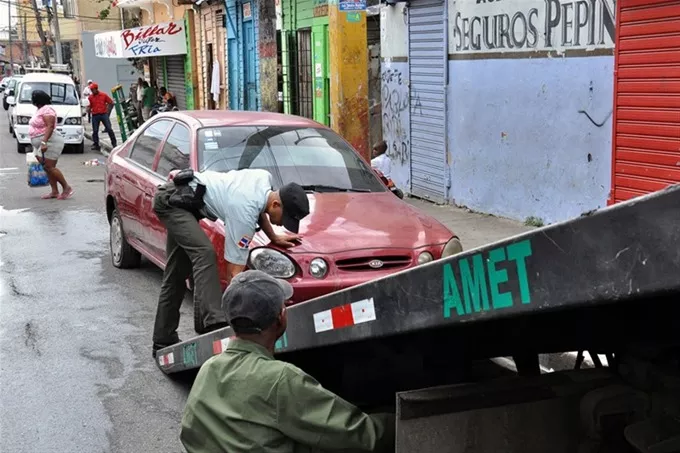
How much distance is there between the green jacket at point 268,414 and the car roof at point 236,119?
494 cm

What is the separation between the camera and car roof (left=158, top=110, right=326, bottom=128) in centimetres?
732

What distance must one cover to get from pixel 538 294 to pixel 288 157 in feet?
18.0

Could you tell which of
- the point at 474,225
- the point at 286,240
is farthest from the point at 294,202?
the point at 474,225

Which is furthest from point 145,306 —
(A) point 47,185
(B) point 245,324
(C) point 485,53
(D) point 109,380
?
(A) point 47,185

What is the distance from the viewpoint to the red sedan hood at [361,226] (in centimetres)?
569

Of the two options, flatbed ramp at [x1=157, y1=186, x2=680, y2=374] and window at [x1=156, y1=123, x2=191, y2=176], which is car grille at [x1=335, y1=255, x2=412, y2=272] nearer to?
window at [x1=156, y1=123, x2=191, y2=176]

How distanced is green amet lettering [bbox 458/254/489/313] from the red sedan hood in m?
3.71

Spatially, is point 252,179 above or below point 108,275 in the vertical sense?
above

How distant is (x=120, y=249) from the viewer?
859cm

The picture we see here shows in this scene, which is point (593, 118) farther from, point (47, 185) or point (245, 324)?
point (47, 185)

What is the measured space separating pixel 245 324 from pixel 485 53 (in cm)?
926

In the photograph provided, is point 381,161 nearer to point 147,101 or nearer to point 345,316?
point 345,316

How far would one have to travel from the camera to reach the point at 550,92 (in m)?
9.89

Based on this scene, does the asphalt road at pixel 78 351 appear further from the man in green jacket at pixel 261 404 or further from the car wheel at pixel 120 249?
the man in green jacket at pixel 261 404
